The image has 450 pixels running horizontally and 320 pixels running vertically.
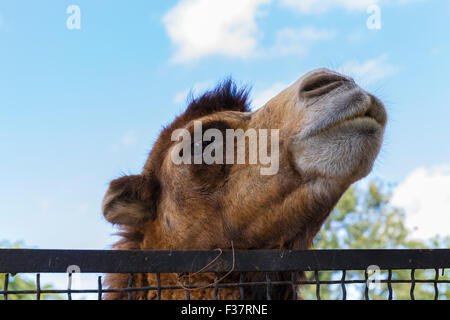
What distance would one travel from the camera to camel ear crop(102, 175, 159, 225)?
14.4ft

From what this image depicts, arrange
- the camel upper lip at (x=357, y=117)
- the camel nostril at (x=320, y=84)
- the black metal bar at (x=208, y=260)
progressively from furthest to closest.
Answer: the camel nostril at (x=320, y=84)
the camel upper lip at (x=357, y=117)
the black metal bar at (x=208, y=260)

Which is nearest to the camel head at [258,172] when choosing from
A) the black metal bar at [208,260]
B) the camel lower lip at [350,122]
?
the camel lower lip at [350,122]

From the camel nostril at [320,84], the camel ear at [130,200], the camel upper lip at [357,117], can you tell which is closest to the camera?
the camel upper lip at [357,117]

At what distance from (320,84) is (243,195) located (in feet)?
3.15

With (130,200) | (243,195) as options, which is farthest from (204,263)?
(130,200)

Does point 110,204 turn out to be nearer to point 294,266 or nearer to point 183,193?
point 183,193

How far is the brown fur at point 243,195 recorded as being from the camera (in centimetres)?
336

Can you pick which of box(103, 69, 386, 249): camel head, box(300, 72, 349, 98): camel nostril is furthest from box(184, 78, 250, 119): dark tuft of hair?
box(300, 72, 349, 98): camel nostril

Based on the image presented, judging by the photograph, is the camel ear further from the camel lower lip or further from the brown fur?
the camel lower lip

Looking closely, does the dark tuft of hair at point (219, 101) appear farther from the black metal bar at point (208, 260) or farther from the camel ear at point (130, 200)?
the black metal bar at point (208, 260)

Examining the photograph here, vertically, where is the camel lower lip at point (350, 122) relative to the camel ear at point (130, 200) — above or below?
above

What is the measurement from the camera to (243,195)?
3744mm
